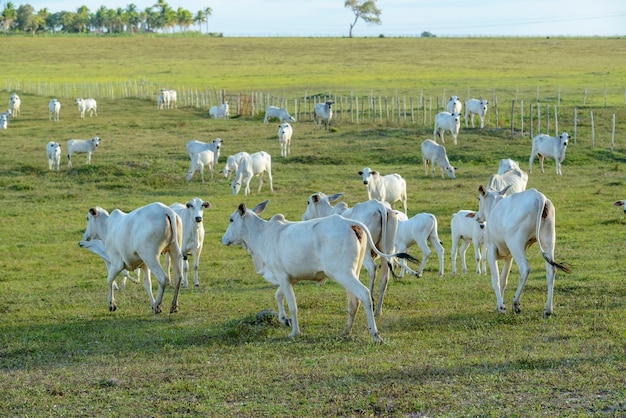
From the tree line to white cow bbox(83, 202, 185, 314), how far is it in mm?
138021

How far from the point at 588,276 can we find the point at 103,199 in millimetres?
16635

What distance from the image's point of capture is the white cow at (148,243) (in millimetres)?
14156

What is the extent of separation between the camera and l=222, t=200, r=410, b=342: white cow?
1167cm

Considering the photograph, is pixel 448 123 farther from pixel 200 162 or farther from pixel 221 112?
pixel 221 112

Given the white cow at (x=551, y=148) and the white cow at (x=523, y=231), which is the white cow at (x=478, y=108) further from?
the white cow at (x=523, y=231)

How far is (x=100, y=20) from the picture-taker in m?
170

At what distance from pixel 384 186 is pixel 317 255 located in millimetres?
13771

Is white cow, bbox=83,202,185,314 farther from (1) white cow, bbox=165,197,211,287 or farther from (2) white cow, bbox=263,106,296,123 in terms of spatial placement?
(2) white cow, bbox=263,106,296,123

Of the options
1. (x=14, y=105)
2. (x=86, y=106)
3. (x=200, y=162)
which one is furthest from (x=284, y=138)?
(x=14, y=105)

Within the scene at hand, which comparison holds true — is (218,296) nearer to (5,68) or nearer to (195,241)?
(195,241)

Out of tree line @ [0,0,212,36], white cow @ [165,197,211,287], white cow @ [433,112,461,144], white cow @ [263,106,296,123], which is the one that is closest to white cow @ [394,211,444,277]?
white cow @ [165,197,211,287]

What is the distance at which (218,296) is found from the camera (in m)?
15.8

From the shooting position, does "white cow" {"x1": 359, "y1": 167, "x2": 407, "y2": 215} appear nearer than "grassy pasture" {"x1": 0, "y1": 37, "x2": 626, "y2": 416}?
No

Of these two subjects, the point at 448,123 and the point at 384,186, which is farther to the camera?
the point at 448,123
